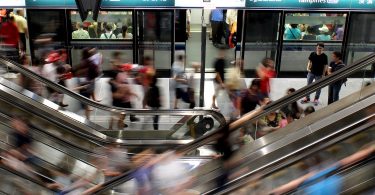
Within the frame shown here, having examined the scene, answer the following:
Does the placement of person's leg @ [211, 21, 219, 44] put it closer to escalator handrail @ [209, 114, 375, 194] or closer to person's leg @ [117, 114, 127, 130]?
person's leg @ [117, 114, 127, 130]

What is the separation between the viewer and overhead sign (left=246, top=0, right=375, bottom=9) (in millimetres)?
12352

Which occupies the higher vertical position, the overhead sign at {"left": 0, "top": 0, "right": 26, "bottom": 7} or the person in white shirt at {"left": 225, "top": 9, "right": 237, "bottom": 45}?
the overhead sign at {"left": 0, "top": 0, "right": 26, "bottom": 7}

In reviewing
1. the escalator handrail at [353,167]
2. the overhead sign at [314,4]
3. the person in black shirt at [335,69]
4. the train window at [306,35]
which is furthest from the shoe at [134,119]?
the train window at [306,35]

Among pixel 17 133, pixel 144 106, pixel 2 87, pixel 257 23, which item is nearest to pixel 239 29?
pixel 257 23

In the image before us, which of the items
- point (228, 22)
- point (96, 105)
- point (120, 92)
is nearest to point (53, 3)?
point (120, 92)

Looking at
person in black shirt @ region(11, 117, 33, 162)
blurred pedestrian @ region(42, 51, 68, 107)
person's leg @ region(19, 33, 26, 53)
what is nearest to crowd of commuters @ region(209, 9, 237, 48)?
person's leg @ region(19, 33, 26, 53)

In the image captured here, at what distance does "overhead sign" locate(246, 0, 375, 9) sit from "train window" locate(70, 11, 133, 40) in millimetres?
3253

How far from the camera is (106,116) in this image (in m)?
9.05

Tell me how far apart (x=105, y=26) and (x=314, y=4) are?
17.4 feet

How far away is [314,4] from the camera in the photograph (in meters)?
12.4

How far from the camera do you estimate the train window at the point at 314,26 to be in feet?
43.5

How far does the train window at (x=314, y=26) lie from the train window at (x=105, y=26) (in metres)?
4.13

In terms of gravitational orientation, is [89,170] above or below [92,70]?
below

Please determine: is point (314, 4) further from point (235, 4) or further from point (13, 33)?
point (13, 33)
